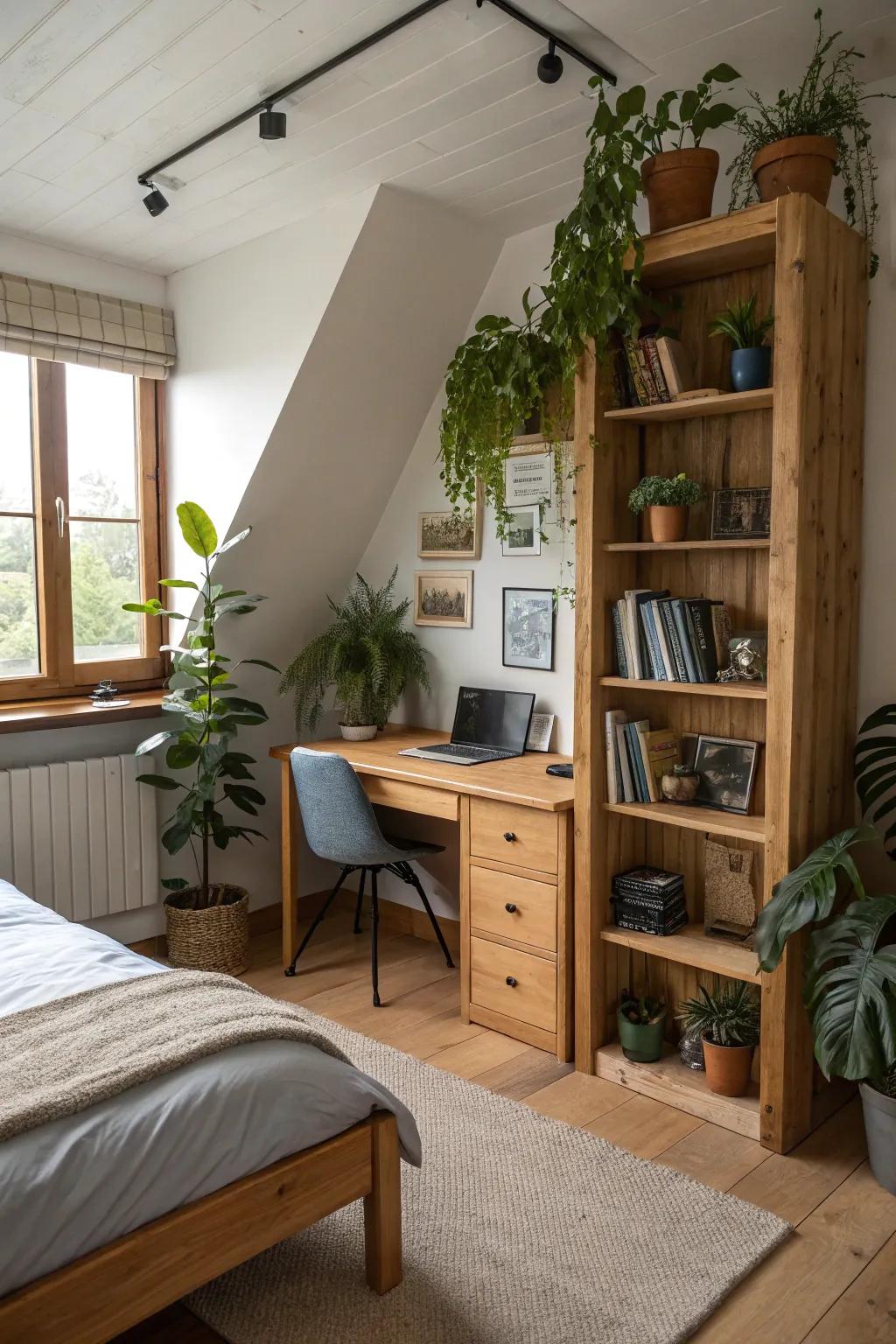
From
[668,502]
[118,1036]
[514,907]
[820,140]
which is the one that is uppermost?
[820,140]

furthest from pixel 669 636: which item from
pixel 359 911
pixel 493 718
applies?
pixel 359 911

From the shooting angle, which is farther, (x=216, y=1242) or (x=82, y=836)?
(x=82, y=836)

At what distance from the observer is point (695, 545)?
98.4 inches

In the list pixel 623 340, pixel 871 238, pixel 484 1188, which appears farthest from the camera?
pixel 623 340

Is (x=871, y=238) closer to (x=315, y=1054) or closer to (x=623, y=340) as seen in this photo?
(x=623, y=340)

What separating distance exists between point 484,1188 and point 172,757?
1.81 m

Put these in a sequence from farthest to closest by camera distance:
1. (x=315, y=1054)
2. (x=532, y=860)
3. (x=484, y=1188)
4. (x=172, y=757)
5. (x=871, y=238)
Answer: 1. (x=172, y=757)
2. (x=532, y=860)
3. (x=871, y=238)
4. (x=484, y=1188)
5. (x=315, y=1054)

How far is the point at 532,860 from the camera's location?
9.43 ft

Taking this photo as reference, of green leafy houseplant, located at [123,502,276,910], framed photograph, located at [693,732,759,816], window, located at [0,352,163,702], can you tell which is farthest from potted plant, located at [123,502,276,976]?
framed photograph, located at [693,732,759,816]

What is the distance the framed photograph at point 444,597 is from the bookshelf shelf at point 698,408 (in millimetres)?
1078

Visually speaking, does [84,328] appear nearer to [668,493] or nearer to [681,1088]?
[668,493]

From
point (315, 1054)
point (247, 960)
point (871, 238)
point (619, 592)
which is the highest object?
point (871, 238)

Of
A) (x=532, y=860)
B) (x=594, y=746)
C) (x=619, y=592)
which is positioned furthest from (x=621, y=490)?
(x=532, y=860)

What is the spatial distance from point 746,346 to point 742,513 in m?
0.42
